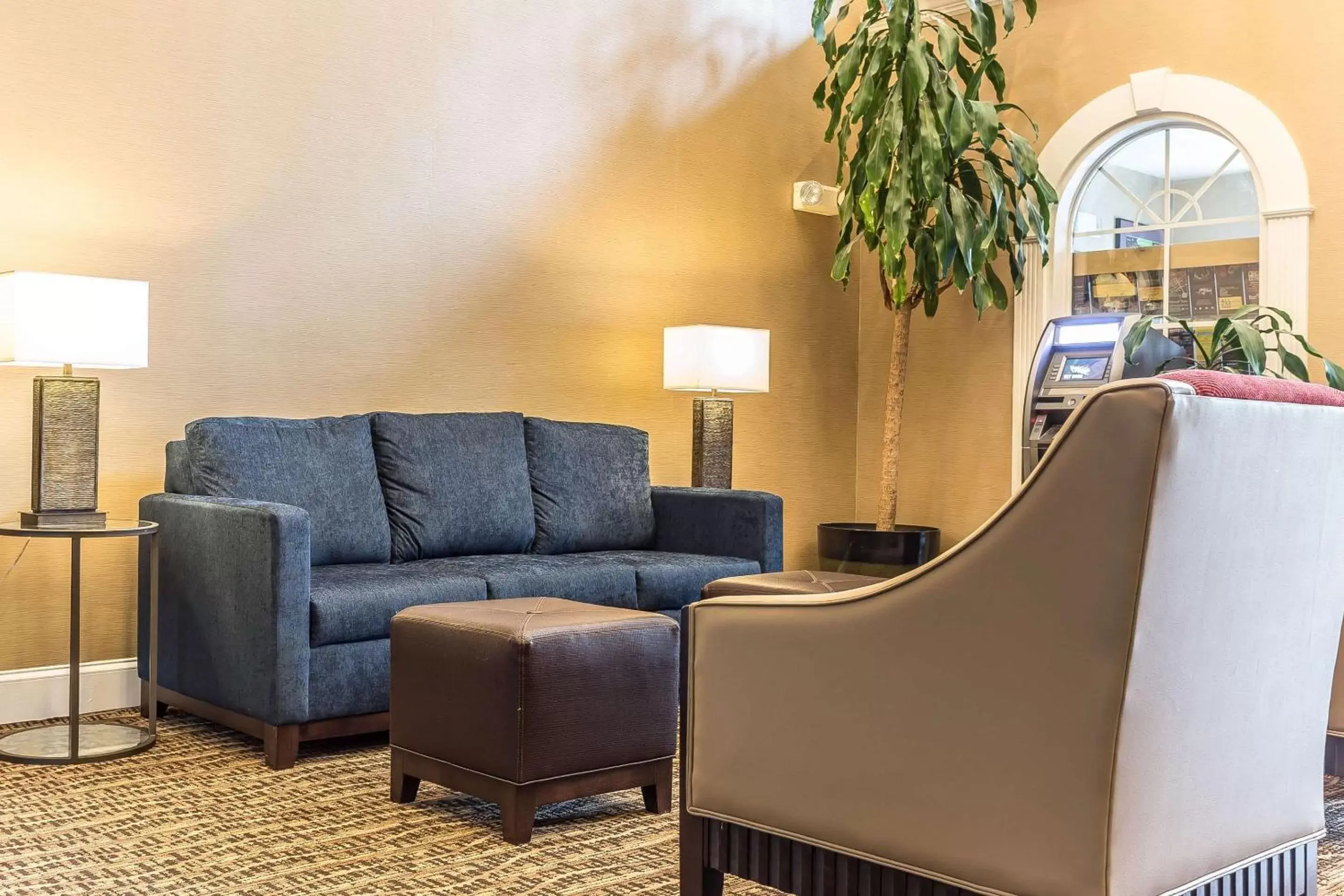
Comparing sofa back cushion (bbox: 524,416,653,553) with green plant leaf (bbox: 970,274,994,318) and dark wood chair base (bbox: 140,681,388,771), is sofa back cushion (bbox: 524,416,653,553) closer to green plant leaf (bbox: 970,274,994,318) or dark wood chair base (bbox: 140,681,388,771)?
dark wood chair base (bbox: 140,681,388,771)

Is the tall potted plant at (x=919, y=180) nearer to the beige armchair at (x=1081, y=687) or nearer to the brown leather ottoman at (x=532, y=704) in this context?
the brown leather ottoman at (x=532, y=704)

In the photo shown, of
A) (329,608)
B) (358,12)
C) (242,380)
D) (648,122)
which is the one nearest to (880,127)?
(648,122)

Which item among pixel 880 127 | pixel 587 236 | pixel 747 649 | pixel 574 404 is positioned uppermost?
pixel 880 127

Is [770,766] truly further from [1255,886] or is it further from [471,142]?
[471,142]

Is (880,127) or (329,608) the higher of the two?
(880,127)

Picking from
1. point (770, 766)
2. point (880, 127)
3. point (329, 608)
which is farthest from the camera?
point (880, 127)

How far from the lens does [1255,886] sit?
1.92 metres

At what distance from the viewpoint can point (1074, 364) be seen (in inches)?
204

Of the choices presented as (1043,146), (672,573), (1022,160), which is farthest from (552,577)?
(1043,146)

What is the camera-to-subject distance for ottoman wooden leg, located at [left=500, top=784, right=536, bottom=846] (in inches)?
106

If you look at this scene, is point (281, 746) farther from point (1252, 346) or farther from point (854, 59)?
point (854, 59)

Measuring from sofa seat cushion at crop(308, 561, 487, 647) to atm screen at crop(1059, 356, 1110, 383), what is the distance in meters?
2.64

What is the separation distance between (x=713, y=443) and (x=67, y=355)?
97.3 inches

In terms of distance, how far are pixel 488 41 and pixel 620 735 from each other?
3138mm
